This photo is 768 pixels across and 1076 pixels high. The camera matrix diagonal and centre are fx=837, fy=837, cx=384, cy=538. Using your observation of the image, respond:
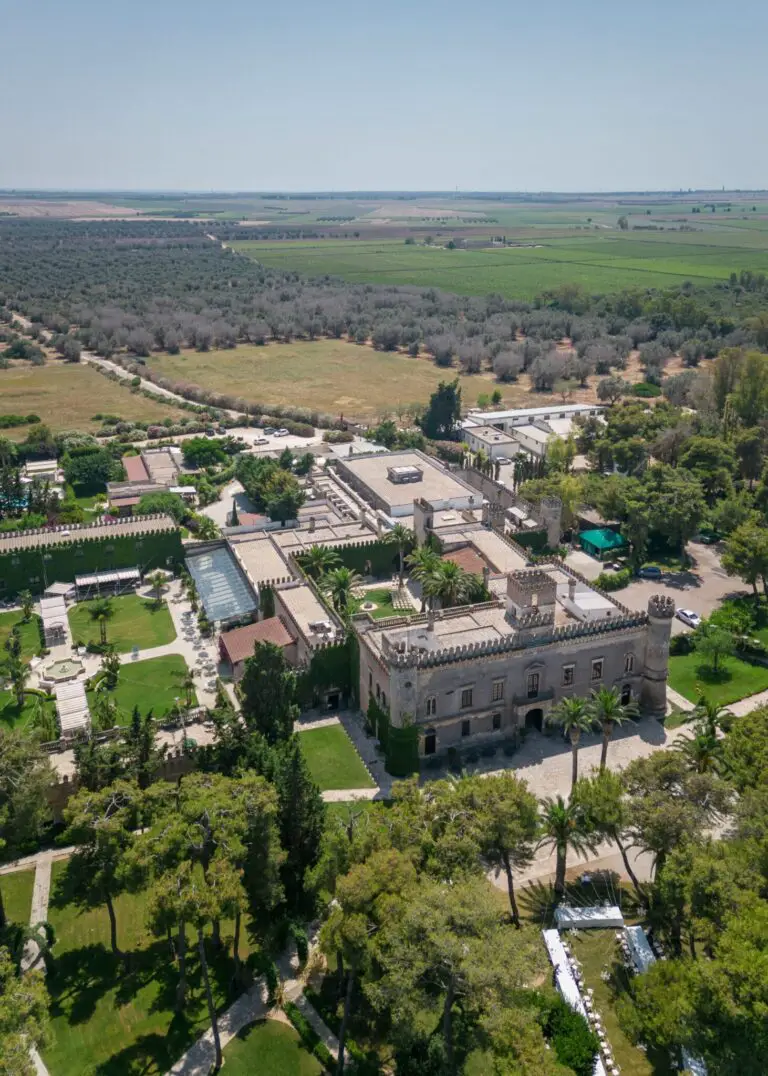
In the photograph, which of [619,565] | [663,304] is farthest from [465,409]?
[663,304]

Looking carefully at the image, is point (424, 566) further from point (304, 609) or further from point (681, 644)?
point (681, 644)

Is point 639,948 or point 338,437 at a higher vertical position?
point 338,437

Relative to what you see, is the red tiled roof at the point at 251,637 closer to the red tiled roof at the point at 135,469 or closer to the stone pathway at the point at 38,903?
the stone pathway at the point at 38,903

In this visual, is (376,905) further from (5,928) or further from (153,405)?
(153,405)

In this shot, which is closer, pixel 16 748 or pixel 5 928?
pixel 5 928

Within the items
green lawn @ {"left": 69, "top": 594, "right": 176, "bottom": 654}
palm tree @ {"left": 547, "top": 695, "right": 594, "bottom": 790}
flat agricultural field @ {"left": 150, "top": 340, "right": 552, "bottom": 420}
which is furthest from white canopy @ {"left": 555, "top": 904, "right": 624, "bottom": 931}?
flat agricultural field @ {"left": 150, "top": 340, "right": 552, "bottom": 420}

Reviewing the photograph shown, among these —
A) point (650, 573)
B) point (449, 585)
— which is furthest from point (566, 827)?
point (650, 573)

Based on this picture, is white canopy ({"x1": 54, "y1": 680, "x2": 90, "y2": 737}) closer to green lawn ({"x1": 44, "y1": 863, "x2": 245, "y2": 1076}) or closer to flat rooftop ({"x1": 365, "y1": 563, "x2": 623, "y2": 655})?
green lawn ({"x1": 44, "y1": 863, "x2": 245, "y2": 1076})
